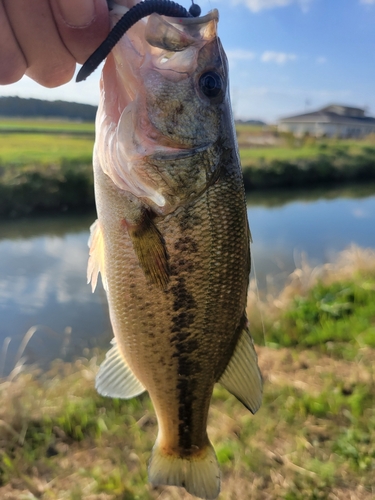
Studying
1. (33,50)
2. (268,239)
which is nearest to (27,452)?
(33,50)

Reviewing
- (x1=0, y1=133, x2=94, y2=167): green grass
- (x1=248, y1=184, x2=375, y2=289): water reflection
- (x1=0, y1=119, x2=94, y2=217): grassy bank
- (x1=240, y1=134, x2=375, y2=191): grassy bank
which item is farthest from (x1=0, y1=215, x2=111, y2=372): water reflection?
(x1=240, y1=134, x2=375, y2=191): grassy bank

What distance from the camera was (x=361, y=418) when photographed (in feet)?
11.6

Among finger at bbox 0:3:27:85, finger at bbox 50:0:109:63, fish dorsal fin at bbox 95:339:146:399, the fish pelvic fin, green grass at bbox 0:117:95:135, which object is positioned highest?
green grass at bbox 0:117:95:135

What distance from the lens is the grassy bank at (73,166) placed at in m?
12.9

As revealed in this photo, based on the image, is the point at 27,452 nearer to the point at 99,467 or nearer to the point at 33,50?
the point at 99,467

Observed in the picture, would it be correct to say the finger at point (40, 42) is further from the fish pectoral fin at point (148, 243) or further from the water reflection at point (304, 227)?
the water reflection at point (304, 227)

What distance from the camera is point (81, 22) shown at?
1182 mm

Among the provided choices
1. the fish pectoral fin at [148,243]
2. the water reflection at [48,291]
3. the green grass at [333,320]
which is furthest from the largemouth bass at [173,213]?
the water reflection at [48,291]

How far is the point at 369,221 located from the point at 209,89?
17.1 metres

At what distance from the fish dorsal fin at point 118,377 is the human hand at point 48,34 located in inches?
39.7

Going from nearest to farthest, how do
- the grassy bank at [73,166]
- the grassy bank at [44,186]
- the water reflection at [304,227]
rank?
the water reflection at [304,227], the grassy bank at [44,186], the grassy bank at [73,166]

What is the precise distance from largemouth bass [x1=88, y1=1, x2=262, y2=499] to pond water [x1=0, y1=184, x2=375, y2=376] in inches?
148

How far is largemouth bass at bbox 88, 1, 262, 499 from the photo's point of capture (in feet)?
4.13

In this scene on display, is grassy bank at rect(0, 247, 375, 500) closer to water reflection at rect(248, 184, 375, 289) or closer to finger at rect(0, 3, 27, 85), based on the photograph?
finger at rect(0, 3, 27, 85)
